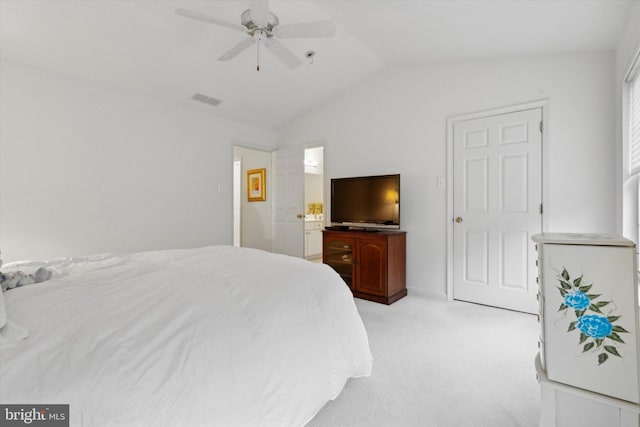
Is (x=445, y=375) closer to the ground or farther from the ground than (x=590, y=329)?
closer to the ground

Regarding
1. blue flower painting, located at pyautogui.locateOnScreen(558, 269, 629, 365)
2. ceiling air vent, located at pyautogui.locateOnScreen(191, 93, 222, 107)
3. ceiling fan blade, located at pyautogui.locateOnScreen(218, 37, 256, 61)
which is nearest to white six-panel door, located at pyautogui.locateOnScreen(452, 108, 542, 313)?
blue flower painting, located at pyautogui.locateOnScreen(558, 269, 629, 365)

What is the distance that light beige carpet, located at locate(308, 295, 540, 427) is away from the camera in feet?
5.05

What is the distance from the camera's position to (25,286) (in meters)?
1.24

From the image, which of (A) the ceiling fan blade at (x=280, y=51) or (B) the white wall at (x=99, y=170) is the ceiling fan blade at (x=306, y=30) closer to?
(A) the ceiling fan blade at (x=280, y=51)

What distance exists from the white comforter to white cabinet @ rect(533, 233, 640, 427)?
0.93 metres

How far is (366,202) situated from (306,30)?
2141 mm

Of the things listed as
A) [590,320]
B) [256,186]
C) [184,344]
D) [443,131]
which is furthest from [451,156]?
[256,186]

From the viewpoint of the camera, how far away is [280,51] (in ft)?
8.14

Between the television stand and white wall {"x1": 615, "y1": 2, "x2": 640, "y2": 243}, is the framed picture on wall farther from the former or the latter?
white wall {"x1": 615, "y1": 2, "x2": 640, "y2": 243}

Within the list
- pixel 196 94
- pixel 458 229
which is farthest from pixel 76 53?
pixel 458 229

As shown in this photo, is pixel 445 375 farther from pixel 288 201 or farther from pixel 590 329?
pixel 288 201

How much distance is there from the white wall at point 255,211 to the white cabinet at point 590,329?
462cm

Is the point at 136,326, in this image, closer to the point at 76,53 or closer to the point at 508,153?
the point at 76,53

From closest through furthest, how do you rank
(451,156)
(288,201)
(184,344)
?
(184,344) < (451,156) < (288,201)
